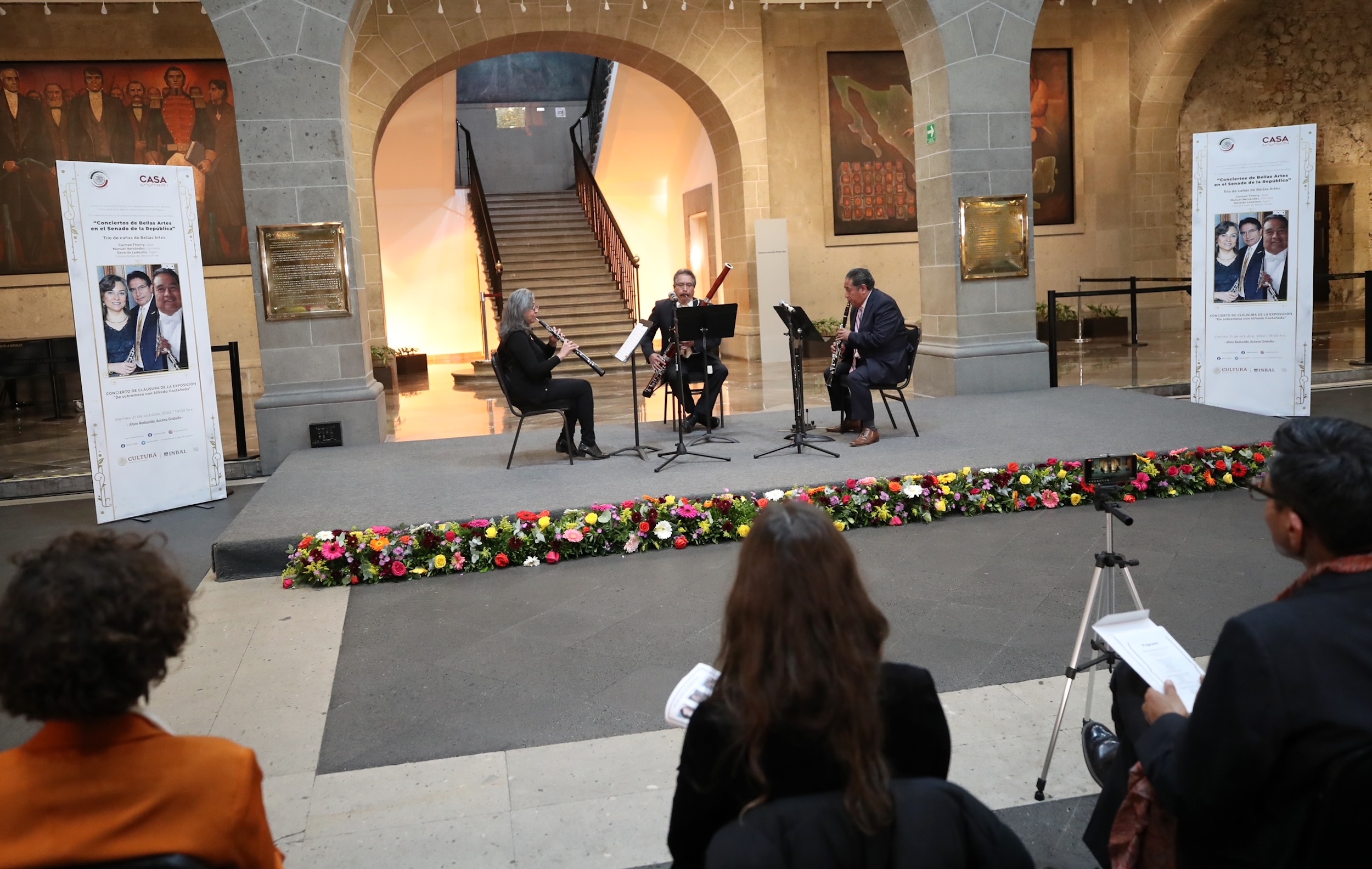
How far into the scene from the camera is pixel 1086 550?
5.00m

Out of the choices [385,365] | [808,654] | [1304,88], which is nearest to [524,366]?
[808,654]

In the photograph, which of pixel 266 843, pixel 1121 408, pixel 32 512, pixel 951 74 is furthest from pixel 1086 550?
pixel 32 512

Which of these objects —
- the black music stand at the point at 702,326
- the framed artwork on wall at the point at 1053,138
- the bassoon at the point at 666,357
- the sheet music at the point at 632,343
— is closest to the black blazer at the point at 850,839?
the sheet music at the point at 632,343

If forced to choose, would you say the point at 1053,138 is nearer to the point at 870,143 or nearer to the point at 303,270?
the point at 870,143

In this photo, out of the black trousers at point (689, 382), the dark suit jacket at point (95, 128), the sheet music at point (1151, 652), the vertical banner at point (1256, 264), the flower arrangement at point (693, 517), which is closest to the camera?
the sheet music at point (1151, 652)

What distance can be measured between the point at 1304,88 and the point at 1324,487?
1674 cm

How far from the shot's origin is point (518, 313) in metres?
6.54

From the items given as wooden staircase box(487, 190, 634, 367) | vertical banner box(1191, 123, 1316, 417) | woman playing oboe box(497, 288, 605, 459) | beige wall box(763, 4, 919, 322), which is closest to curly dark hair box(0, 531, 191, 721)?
woman playing oboe box(497, 288, 605, 459)

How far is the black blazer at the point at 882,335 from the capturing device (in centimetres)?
684

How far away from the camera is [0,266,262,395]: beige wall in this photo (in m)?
12.1

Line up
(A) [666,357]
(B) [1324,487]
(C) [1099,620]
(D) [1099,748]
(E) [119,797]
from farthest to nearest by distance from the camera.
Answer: (A) [666,357] → (C) [1099,620] → (D) [1099,748] → (B) [1324,487] → (E) [119,797]

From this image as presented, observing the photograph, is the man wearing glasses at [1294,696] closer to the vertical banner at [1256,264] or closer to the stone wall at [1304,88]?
the vertical banner at [1256,264]

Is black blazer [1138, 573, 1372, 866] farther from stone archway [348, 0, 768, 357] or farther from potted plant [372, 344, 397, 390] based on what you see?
potted plant [372, 344, 397, 390]

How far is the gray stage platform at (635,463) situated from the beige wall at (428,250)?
870cm
